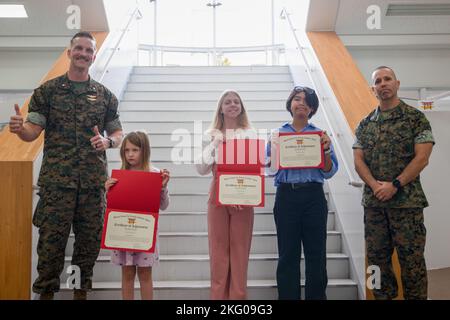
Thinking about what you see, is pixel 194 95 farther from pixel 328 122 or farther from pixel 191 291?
pixel 191 291

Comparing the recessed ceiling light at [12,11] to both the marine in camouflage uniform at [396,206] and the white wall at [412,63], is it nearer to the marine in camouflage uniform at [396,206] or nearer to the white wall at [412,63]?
the white wall at [412,63]

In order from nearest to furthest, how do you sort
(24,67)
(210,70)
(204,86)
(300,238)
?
(300,238), (204,86), (24,67), (210,70)

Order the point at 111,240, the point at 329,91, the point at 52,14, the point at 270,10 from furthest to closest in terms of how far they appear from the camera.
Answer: the point at 270,10
the point at 52,14
the point at 329,91
the point at 111,240

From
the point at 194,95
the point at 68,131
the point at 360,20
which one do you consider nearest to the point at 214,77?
the point at 194,95

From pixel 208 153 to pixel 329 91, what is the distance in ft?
5.86

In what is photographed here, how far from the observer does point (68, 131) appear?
253 centimetres

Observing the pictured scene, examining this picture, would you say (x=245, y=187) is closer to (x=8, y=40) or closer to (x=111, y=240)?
(x=111, y=240)

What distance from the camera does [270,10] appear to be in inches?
358

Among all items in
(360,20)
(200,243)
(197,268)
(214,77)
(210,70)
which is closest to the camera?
(197,268)

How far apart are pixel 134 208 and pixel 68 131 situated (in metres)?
0.60

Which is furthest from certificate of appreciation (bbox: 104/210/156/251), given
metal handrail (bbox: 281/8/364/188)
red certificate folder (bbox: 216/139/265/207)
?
metal handrail (bbox: 281/8/364/188)
